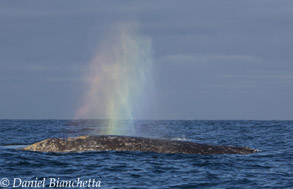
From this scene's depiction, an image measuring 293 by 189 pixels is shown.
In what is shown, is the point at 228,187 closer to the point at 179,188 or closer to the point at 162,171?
the point at 179,188

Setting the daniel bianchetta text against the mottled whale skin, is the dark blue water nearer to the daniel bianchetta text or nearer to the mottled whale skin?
the daniel bianchetta text

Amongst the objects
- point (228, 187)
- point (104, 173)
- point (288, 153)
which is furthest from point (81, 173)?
point (288, 153)

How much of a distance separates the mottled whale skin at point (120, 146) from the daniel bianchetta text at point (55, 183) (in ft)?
22.1

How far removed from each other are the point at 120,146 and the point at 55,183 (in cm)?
803

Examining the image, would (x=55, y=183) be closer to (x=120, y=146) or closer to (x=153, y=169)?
(x=153, y=169)

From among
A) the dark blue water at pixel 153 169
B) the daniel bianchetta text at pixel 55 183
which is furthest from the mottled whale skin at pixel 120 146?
the daniel bianchetta text at pixel 55 183

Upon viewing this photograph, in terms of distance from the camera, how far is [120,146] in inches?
912

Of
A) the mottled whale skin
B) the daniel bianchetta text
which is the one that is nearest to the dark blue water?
the daniel bianchetta text

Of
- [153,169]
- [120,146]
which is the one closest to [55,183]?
[153,169]

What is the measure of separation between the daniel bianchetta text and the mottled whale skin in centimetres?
674

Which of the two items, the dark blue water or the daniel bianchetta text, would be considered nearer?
the daniel bianchetta text

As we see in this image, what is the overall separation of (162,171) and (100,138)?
22.2 feet

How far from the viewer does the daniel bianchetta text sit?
1508 centimetres

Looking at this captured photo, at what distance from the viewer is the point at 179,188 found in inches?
591
